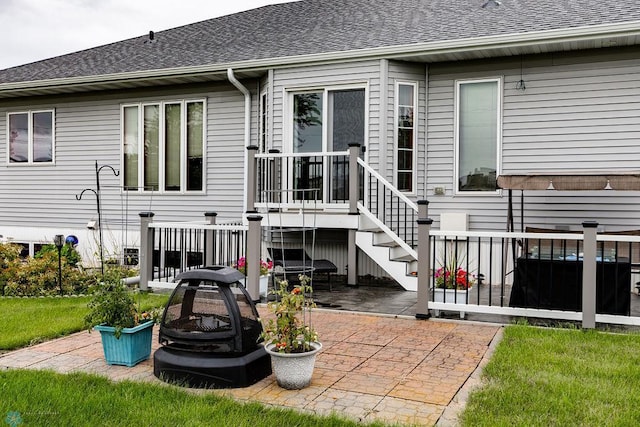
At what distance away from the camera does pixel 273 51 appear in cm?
984

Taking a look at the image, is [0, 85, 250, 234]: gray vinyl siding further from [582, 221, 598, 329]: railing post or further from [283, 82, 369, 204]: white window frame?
[582, 221, 598, 329]: railing post

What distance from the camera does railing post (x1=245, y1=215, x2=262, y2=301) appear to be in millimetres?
6961

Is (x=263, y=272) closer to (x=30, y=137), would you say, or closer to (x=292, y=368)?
(x=292, y=368)

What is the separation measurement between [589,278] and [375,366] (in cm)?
253

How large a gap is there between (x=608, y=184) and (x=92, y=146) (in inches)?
375

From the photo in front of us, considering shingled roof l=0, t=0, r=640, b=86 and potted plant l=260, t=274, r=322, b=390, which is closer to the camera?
potted plant l=260, t=274, r=322, b=390

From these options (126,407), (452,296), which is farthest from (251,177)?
(126,407)

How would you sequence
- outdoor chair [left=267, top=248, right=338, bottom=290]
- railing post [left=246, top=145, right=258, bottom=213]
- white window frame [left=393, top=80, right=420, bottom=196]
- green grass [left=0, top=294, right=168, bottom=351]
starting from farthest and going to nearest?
white window frame [left=393, top=80, right=420, bottom=196], railing post [left=246, top=145, right=258, bottom=213], outdoor chair [left=267, top=248, right=338, bottom=290], green grass [left=0, top=294, right=168, bottom=351]

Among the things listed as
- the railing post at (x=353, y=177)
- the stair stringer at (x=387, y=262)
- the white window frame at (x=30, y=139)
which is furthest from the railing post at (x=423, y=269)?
the white window frame at (x=30, y=139)

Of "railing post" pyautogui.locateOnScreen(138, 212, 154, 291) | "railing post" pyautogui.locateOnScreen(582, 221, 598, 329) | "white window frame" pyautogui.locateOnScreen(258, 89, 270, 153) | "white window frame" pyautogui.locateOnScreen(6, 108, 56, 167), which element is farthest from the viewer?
"white window frame" pyautogui.locateOnScreen(6, 108, 56, 167)

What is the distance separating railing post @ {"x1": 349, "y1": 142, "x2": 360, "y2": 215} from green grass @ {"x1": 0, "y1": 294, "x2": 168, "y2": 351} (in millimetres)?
2891

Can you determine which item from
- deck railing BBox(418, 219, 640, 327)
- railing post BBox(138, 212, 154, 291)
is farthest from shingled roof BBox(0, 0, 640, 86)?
deck railing BBox(418, 219, 640, 327)

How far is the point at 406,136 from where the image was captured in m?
8.97

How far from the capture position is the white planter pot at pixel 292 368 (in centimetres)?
390
